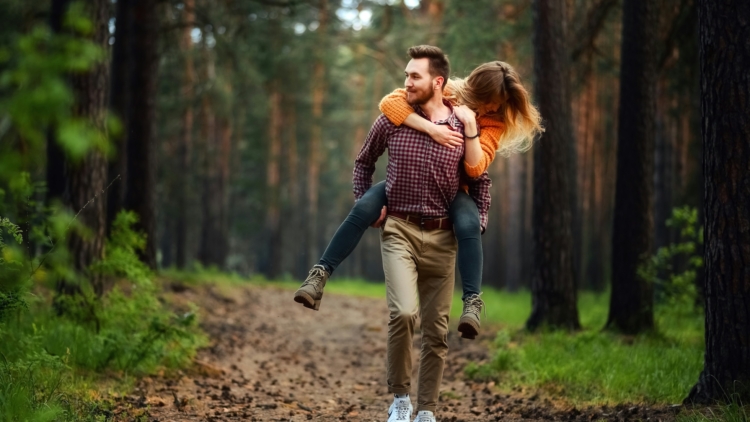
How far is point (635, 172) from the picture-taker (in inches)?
397

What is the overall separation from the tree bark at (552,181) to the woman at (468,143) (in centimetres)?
519

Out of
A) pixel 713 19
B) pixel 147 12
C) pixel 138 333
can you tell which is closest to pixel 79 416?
pixel 138 333

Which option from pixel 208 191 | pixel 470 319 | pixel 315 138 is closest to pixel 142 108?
pixel 470 319

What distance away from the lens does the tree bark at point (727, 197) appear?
15.5 ft

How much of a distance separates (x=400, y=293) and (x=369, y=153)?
1064 millimetres

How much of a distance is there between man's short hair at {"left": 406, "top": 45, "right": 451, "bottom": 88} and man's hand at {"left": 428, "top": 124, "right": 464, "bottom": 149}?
0.38 meters

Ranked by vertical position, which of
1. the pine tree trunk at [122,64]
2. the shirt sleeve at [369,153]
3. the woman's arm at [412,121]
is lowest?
the shirt sleeve at [369,153]

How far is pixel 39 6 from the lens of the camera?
14930mm

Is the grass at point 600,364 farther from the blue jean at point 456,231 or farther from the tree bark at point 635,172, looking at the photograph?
the blue jean at point 456,231

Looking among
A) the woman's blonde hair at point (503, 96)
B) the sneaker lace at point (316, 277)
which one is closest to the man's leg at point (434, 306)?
the sneaker lace at point (316, 277)

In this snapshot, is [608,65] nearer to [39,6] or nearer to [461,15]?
[461,15]

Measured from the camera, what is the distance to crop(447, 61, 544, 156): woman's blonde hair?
5305 millimetres

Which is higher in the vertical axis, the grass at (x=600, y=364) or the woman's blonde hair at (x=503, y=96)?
the woman's blonde hair at (x=503, y=96)

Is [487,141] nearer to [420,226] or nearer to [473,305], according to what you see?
[420,226]
